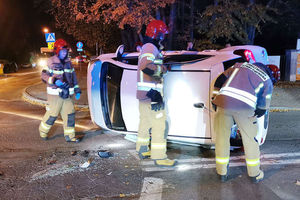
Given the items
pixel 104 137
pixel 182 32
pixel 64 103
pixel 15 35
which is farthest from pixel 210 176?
pixel 15 35

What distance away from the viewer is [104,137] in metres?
5.56

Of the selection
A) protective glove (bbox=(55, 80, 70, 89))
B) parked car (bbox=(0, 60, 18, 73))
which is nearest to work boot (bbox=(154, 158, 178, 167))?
protective glove (bbox=(55, 80, 70, 89))

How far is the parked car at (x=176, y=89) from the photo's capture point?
3984 millimetres

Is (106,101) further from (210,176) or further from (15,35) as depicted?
(15,35)

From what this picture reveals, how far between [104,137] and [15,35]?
40116 millimetres

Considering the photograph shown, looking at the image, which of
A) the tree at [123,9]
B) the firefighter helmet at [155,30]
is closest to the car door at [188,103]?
the firefighter helmet at [155,30]

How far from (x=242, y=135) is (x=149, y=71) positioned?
1375mm

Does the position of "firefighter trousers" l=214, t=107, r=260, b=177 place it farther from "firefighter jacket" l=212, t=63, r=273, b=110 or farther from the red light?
the red light

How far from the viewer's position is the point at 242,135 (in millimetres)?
3492

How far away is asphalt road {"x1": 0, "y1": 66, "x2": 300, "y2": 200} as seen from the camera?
134 inches

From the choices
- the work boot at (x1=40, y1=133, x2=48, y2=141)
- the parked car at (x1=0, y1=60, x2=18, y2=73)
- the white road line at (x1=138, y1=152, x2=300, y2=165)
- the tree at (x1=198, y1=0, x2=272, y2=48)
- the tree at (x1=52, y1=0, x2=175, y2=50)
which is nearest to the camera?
the white road line at (x1=138, y1=152, x2=300, y2=165)

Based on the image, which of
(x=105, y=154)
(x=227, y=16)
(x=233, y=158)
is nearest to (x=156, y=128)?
(x=105, y=154)

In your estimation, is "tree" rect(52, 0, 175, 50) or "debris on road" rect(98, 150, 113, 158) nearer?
"debris on road" rect(98, 150, 113, 158)

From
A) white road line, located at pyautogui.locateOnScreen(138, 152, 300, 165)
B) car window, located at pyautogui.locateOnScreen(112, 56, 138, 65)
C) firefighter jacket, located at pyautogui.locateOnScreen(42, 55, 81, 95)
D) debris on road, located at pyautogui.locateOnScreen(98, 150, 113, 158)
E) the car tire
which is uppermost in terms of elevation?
car window, located at pyautogui.locateOnScreen(112, 56, 138, 65)
